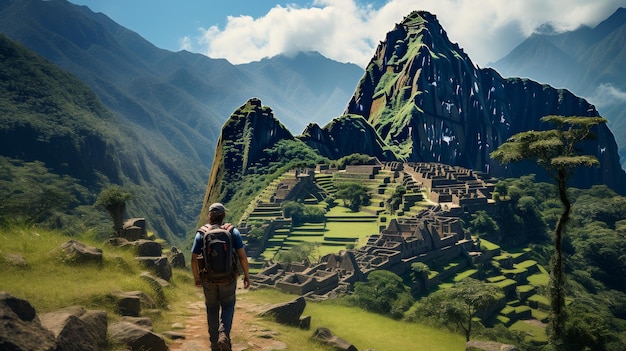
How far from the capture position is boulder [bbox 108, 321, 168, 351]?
721 cm

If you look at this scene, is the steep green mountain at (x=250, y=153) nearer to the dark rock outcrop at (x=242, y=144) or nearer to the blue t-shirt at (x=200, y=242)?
the dark rock outcrop at (x=242, y=144)

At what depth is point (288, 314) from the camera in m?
13.0

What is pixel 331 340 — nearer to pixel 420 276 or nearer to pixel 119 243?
pixel 119 243

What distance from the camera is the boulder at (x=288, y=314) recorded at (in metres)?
12.8

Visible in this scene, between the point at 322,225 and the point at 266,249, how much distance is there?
12.6 m

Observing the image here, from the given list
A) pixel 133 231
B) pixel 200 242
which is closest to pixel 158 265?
pixel 133 231

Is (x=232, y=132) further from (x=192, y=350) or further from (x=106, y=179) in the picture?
(x=192, y=350)

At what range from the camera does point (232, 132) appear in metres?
137

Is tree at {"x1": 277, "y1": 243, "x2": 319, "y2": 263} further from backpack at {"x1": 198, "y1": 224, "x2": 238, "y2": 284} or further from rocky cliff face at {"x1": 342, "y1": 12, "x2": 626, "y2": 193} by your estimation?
rocky cliff face at {"x1": 342, "y1": 12, "x2": 626, "y2": 193}

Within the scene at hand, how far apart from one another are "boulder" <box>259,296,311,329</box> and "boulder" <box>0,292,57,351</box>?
7.89 metres

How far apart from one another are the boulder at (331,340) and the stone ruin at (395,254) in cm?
2106

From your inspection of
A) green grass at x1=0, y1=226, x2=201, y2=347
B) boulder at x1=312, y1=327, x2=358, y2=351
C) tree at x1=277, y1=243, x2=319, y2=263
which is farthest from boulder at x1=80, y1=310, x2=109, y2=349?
tree at x1=277, y1=243, x2=319, y2=263

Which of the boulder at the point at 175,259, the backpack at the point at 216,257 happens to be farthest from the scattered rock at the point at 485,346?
the boulder at the point at 175,259

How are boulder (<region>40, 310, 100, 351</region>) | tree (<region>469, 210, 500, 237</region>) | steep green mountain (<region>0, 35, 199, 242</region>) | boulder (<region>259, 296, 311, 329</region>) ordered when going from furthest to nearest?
steep green mountain (<region>0, 35, 199, 242</region>) → tree (<region>469, 210, 500, 237</region>) → boulder (<region>259, 296, 311, 329</region>) → boulder (<region>40, 310, 100, 351</region>)
